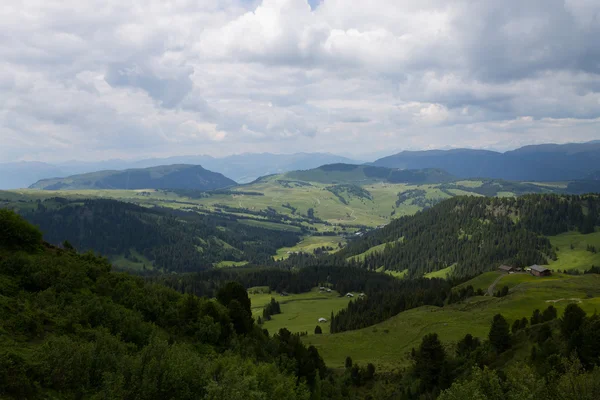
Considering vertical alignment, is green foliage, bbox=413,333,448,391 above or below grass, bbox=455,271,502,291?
above

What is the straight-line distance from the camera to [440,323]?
11319 cm

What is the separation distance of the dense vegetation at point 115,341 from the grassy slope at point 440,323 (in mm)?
24689

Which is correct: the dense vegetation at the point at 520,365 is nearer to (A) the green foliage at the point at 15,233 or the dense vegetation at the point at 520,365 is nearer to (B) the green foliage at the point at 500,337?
(B) the green foliage at the point at 500,337

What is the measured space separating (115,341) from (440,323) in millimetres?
98002

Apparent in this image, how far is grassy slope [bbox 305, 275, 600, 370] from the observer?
101062 millimetres

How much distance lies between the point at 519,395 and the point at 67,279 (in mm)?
56849

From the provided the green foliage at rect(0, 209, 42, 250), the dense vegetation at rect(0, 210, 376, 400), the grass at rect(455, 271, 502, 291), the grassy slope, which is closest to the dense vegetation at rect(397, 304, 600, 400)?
the grassy slope

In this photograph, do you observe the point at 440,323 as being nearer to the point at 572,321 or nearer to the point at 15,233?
the point at 572,321

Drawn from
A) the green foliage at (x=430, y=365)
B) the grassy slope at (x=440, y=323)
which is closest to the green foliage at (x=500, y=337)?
the green foliage at (x=430, y=365)

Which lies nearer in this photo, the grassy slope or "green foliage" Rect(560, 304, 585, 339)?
"green foliage" Rect(560, 304, 585, 339)

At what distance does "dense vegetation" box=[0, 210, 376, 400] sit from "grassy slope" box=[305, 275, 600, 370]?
24689mm

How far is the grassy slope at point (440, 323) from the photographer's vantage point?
101062 mm

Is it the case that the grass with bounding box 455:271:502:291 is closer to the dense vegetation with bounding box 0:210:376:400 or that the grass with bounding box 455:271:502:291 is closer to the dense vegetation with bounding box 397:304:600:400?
the dense vegetation with bounding box 397:304:600:400

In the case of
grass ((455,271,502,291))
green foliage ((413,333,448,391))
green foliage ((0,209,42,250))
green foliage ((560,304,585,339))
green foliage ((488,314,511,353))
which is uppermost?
green foliage ((0,209,42,250))
